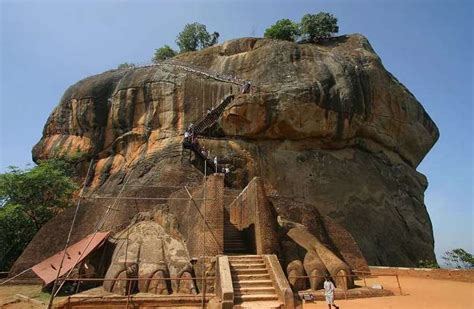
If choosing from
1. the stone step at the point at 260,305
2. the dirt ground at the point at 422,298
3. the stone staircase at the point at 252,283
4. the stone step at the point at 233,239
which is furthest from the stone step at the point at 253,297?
the stone step at the point at 233,239

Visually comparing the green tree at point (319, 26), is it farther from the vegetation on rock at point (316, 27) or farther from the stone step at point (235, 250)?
the stone step at point (235, 250)

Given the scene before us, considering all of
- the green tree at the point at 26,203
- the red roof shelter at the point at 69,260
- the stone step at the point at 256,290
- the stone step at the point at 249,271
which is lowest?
the stone step at the point at 256,290

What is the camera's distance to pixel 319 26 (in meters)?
37.8

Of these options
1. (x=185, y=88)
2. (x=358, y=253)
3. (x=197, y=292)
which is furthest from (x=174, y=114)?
(x=197, y=292)

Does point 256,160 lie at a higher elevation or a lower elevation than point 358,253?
higher

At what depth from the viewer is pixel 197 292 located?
11.1m

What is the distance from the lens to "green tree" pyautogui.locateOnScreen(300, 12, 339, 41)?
124ft

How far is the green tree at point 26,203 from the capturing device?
1844 cm

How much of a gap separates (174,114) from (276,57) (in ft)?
30.0

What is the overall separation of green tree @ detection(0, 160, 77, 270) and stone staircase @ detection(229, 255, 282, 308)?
12906mm

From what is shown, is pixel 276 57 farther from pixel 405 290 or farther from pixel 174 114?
pixel 405 290

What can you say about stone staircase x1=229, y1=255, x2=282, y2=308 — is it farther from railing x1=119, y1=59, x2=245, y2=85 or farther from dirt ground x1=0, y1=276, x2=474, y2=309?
railing x1=119, y1=59, x2=245, y2=85

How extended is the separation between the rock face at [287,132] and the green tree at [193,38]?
16230 mm

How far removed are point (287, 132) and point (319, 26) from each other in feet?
52.0
